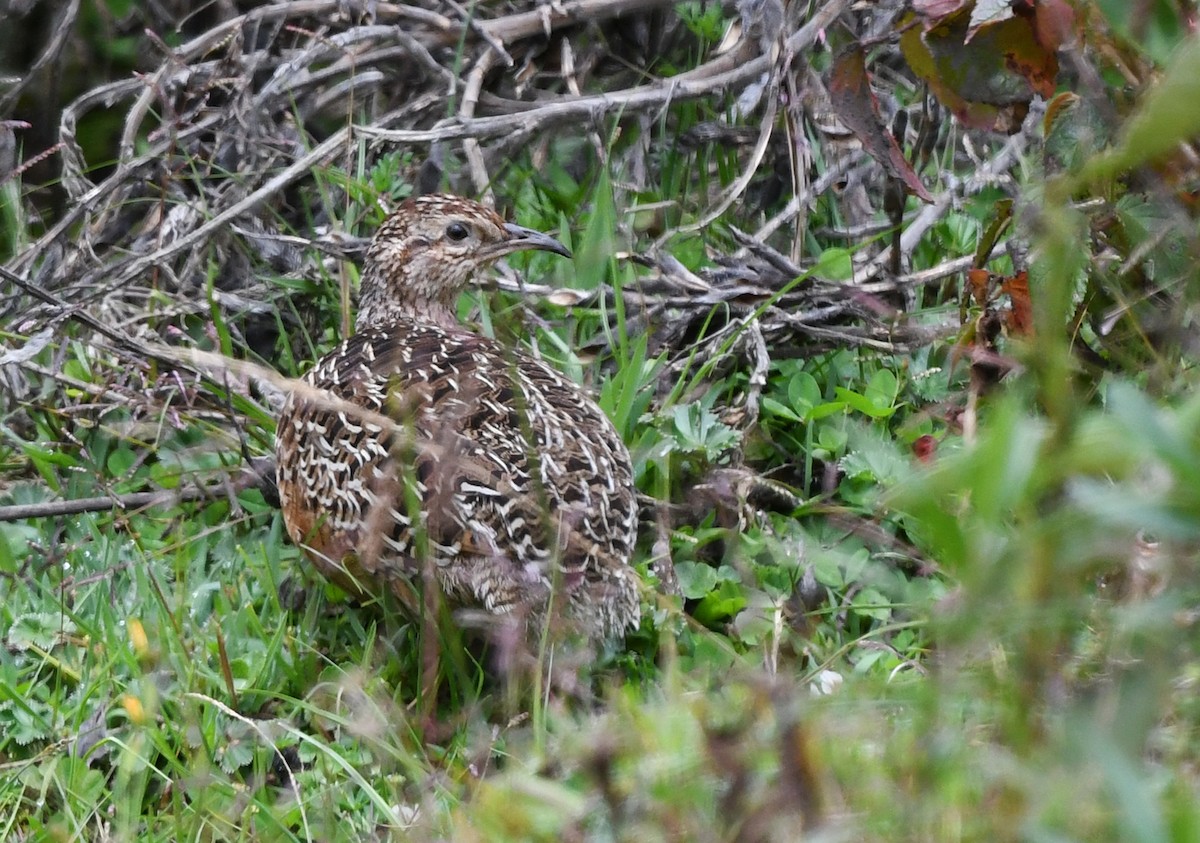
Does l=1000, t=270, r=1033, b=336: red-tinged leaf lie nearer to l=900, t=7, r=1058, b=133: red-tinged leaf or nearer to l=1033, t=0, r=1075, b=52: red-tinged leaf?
l=900, t=7, r=1058, b=133: red-tinged leaf

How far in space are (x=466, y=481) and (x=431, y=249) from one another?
5.26 feet

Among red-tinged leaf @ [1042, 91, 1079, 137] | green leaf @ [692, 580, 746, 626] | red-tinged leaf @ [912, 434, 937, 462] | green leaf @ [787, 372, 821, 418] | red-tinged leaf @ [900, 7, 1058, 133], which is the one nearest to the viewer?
red-tinged leaf @ [1042, 91, 1079, 137]

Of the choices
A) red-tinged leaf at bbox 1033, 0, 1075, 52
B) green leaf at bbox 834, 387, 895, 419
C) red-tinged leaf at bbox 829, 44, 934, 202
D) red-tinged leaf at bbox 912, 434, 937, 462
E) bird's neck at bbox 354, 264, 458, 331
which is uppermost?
red-tinged leaf at bbox 1033, 0, 1075, 52

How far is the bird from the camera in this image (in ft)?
12.3

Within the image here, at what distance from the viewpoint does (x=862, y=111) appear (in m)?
4.35

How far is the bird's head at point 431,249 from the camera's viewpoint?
205 inches

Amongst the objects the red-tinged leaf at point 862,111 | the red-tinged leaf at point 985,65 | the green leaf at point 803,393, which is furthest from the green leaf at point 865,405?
the red-tinged leaf at point 985,65

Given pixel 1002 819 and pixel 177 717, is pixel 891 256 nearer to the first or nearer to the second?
pixel 177 717

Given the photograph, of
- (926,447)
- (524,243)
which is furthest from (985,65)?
(524,243)

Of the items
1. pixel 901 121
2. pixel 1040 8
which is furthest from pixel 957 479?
pixel 901 121

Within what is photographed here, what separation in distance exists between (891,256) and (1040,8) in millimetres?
1640

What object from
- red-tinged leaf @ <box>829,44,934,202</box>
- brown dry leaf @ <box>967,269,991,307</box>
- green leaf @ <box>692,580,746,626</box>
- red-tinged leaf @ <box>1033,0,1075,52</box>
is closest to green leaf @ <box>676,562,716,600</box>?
green leaf @ <box>692,580,746,626</box>

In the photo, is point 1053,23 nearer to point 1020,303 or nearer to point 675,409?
point 1020,303

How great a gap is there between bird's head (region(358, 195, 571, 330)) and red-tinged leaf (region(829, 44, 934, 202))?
119 centimetres
